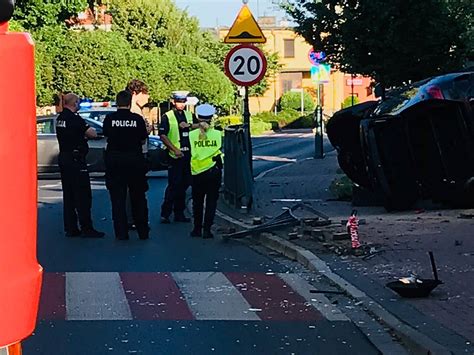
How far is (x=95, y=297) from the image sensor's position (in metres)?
9.10

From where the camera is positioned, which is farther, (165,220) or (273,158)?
(273,158)

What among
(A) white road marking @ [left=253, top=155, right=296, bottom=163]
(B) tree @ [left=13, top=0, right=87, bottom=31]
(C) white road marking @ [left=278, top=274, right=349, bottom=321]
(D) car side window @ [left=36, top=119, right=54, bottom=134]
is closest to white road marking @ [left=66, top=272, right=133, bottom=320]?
(C) white road marking @ [left=278, top=274, right=349, bottom=321]

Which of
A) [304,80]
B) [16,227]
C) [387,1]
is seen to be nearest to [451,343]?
[16,227]

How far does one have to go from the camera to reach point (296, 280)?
10.0m

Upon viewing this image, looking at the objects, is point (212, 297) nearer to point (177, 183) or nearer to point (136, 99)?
point (136, 99)

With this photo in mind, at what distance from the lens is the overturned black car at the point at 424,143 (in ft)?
41.8

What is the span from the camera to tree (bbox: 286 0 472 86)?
15.6 metres

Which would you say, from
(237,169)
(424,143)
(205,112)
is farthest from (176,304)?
(237,169)

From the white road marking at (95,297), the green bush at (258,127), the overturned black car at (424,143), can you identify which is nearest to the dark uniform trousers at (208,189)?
the overturned black car at (424,143)

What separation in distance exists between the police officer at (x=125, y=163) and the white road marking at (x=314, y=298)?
10.2ft

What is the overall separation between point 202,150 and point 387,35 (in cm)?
444

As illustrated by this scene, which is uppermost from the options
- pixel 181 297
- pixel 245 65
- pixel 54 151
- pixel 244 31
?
pixel 244 31

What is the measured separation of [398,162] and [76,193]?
4.11m

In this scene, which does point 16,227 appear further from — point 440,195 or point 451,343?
point 440,195
